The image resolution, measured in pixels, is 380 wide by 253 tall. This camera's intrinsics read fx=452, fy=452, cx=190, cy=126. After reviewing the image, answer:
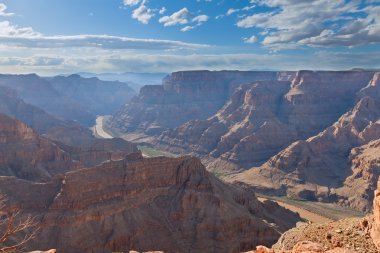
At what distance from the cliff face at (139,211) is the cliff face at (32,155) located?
25140 millimetres

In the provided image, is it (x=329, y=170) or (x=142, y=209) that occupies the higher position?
(x=142, y=209)

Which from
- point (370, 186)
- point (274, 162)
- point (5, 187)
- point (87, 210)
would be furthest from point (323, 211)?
point (5, 187)

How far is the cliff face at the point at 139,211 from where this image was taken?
8306cm

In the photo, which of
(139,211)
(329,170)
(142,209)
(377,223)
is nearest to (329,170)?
(329,170)

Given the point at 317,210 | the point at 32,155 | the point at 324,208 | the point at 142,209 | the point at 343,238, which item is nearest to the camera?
the point at 343,238

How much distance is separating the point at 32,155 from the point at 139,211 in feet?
158

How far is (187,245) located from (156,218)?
29.2 ft

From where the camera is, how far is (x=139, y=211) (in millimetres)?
A: 90500

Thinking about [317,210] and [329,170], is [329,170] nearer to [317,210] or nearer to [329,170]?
[329,170]

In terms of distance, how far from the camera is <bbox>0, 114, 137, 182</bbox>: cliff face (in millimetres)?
114250

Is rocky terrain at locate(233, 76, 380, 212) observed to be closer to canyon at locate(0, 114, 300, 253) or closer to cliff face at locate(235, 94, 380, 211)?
cliff face at locate(235, 94, 380, 211)

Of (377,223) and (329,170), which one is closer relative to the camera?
(377,223)

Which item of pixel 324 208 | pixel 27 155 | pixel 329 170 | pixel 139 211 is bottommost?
pixel 324 208

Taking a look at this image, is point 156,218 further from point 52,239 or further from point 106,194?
point 52,239
